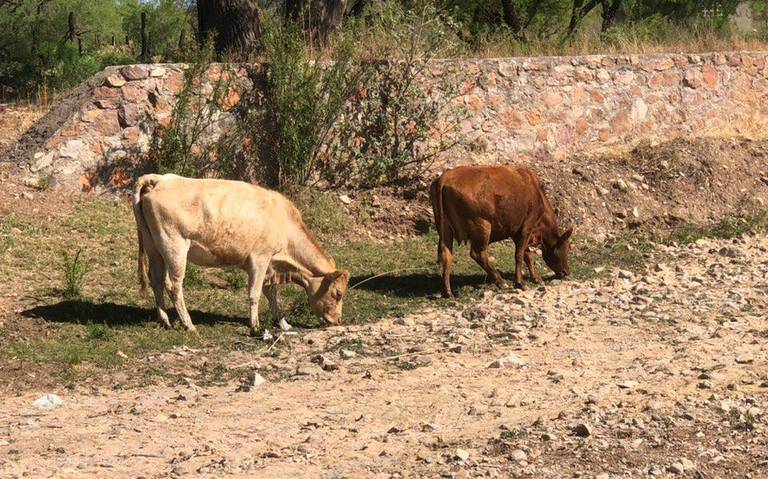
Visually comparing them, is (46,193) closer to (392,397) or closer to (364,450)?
(392,397)

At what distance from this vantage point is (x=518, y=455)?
7.61 meters

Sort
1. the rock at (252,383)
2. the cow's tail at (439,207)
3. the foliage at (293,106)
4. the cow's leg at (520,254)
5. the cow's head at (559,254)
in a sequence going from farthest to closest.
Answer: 1. the foliage at (293,106)
2. the cow's head at (559,254)
3. the cow's leg at (520,254)
4. the cow's tail at (439,207)
5. the rock at (252,383)

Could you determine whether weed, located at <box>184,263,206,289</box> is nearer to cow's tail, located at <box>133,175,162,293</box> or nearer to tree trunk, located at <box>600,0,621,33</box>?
cow's tail, located at <box>133,175,162,293</box>

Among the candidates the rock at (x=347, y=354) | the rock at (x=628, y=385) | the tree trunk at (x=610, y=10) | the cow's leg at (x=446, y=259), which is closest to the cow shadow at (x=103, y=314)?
the rock at (x=347, y=354)

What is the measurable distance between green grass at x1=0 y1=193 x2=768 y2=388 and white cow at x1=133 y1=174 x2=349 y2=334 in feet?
1.18

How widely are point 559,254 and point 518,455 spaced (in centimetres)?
609

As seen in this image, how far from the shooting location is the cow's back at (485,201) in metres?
12.7

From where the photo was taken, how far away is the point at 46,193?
14.2 m

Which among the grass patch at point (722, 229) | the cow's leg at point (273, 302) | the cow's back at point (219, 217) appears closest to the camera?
the cow's back at point (219, 217)

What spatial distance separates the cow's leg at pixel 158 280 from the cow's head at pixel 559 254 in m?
4.55

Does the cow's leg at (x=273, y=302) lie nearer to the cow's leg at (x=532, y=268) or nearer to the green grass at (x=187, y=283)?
the green grass at (x=187, y=283)

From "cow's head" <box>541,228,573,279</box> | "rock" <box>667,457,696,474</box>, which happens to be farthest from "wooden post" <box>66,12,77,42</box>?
"rock" <box>667,457,696,474</box>

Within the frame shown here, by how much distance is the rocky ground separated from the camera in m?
7.59

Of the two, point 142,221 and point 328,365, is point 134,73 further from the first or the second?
point 328,365
